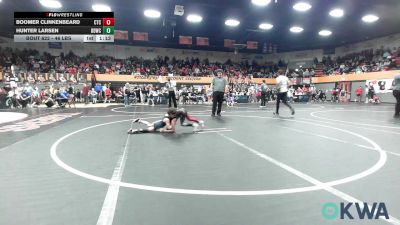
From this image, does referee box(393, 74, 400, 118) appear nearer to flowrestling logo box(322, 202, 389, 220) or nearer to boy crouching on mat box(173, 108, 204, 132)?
boy crouching on mat box(173, 108, 204, 132)

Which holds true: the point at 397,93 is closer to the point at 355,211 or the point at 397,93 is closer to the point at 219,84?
the point at 219,84

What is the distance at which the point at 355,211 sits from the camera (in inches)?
83.1

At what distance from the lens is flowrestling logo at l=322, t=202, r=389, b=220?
6.66ft

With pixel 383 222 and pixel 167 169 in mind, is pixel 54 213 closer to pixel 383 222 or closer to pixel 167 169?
pixel 167 169

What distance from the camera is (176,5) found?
15453 millimetres

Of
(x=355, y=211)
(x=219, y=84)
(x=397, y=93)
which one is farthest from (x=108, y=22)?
(x=355, y=211)

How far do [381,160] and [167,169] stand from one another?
2.84m

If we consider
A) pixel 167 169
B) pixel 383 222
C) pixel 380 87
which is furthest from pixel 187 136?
pixel 380 87
